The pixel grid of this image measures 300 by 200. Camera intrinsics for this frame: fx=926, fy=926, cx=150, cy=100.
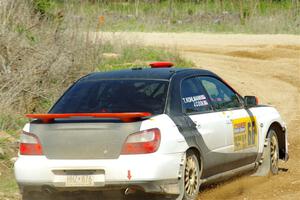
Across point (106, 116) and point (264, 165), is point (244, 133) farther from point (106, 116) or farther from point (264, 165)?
point (106, 116)

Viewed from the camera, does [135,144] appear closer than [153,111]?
Yes

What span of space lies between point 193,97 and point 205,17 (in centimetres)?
4024

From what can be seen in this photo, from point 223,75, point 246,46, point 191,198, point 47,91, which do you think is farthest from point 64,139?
point 246,46

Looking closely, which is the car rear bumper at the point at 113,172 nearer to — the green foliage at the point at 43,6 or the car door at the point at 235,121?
the car door at the point at 235,121

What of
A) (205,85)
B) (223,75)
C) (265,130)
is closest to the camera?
(205,85)

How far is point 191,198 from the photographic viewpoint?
9.17 m

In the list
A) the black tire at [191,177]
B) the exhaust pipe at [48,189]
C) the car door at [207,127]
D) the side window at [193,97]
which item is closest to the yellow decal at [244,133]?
the car door at [207,127]

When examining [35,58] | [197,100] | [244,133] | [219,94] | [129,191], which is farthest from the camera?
[35,58]

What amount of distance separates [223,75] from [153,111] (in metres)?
15.6

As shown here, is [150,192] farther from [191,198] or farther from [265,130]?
[265,130]

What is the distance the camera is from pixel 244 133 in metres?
10.7

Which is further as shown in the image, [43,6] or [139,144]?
[43,6]

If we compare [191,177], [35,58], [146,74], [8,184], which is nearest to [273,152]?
[146,74]

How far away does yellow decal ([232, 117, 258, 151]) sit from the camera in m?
10.4
